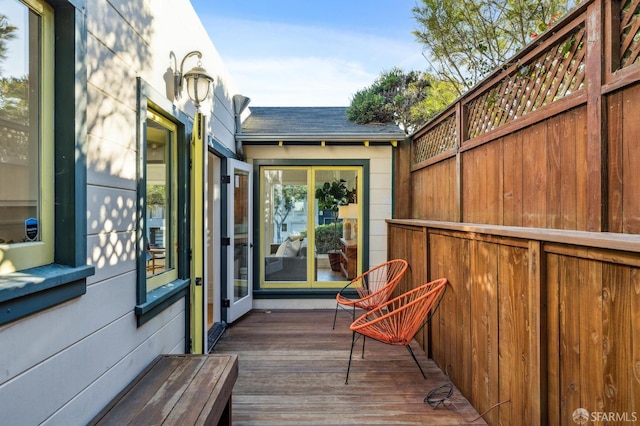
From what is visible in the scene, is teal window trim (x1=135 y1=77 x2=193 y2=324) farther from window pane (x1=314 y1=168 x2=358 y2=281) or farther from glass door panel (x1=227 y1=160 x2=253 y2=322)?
window pane (x1=314 y1=168 x2=358 y2=281)

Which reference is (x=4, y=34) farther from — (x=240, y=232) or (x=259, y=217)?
(x=259, y=217)

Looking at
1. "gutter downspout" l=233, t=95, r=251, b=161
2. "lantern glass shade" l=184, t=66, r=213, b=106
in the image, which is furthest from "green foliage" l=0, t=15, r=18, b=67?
"gutter downspout" l=233, t=95, r=251, b=161

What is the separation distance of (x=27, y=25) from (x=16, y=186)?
0.61 meters

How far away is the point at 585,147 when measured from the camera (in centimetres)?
159

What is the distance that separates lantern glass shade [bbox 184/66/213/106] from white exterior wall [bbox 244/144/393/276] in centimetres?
225

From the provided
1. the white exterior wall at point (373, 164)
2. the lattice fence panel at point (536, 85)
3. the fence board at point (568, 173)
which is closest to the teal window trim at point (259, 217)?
the white exterior wall at point (373, 164)

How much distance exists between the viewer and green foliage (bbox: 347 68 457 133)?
545 centimetres

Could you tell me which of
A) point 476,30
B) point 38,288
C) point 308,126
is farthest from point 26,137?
point 476,30

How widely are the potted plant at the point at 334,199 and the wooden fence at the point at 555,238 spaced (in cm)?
221

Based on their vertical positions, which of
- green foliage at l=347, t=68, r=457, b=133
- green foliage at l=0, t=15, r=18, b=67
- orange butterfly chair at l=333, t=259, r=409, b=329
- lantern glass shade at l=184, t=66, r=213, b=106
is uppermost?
green foliage at l=347, t=68, r=457, b=133

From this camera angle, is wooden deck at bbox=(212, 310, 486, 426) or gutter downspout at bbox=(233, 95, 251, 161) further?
gutter downspout at bbox=(233, 95, 251, 161)

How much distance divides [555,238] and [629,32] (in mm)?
900

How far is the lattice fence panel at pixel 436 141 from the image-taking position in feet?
11.7

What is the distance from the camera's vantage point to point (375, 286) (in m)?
4.86
